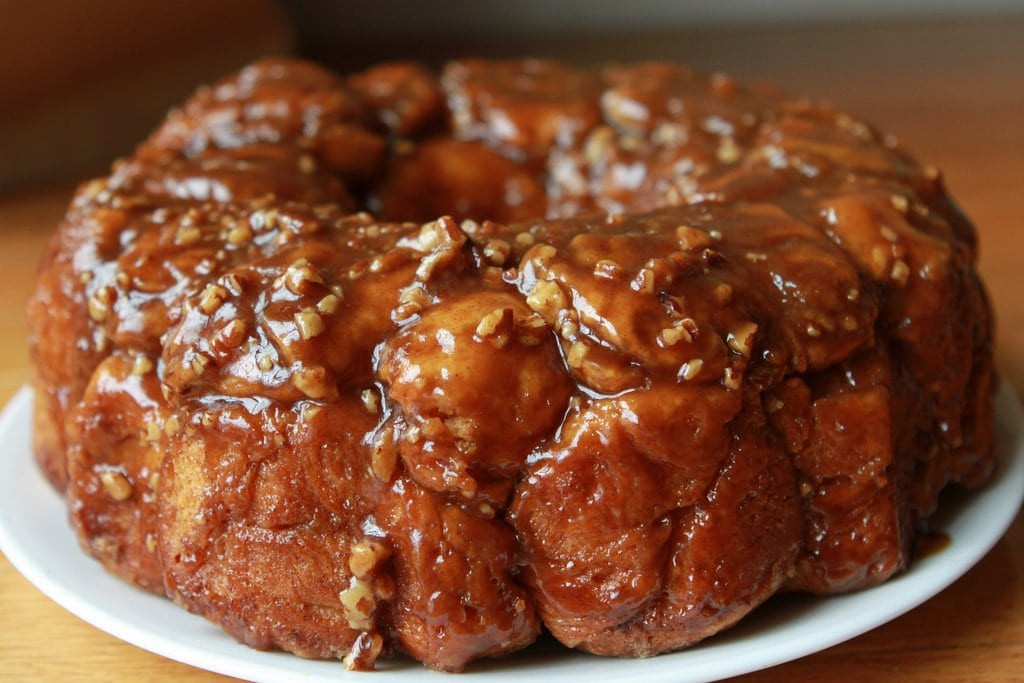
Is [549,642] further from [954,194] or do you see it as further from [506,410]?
[954,194]

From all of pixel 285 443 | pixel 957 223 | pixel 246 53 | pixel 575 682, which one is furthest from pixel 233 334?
pixel 246 53

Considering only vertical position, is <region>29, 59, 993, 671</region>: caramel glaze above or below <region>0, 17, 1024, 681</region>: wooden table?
Answer: above

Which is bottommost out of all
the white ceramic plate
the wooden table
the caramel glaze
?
the wooden table

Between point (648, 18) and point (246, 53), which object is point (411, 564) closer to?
point (246, 53)

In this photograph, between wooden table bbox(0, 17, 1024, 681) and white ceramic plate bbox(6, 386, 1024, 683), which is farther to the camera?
wooden table bbox(0, 17, 1024, 681)
